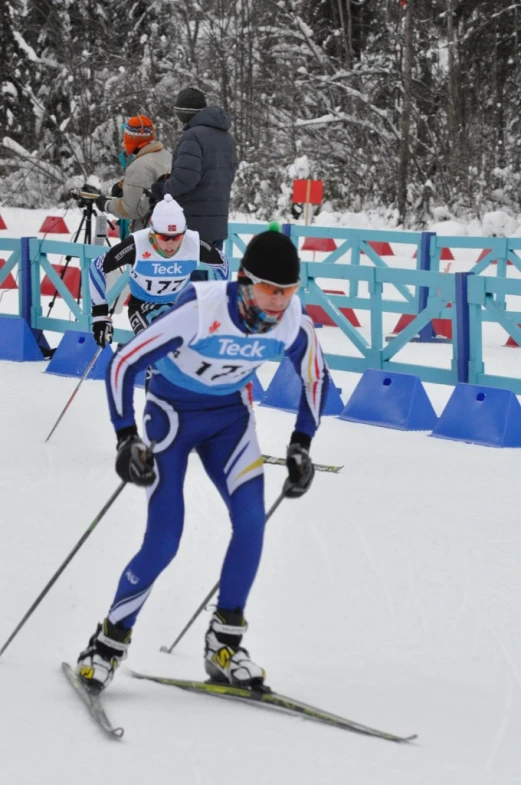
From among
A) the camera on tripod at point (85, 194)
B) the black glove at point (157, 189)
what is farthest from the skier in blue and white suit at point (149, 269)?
the camera on tripod at point (85, 194)

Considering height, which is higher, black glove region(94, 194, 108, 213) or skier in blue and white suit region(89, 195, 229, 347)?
black glove region(94, 194, 108, 213)

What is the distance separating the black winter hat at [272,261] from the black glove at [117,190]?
618 centimetres

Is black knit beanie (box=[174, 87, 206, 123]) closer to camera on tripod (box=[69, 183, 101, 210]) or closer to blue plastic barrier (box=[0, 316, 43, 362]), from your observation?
camera on tripod (box=[69, 183, 101, 210])

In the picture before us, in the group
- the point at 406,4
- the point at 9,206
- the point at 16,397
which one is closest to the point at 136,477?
the point at 16,397

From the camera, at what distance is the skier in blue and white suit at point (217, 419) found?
392cm

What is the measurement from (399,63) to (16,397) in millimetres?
19794

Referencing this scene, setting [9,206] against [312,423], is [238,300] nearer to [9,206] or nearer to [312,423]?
[312,423]

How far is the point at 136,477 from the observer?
3846mm

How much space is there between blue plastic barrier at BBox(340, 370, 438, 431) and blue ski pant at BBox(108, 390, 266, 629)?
4968mm

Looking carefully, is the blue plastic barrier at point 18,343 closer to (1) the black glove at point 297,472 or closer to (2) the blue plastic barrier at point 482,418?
(2) the blue plastic barrier at point 482,418

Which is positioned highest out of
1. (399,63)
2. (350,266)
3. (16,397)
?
(399,63)

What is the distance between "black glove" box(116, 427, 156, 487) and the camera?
3844 mm

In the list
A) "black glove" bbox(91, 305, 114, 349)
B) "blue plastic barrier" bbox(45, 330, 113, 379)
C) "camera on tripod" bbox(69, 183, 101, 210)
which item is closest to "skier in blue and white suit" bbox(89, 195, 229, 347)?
"black glove" bbox(91, 305, 114, 349)

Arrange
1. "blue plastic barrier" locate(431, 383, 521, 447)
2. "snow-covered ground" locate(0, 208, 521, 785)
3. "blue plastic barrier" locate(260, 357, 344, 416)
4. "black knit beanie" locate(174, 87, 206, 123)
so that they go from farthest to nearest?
1. "blue plastic barrier" locate(260, 357, 344, 416)
2. "black knit beanie" locate(174, 87, 206, 123)
3. "blue plastic barrier" locate(431, 383, 521, 447)
4. "snow-covered ground" locate(0, 208, 521, 785)
